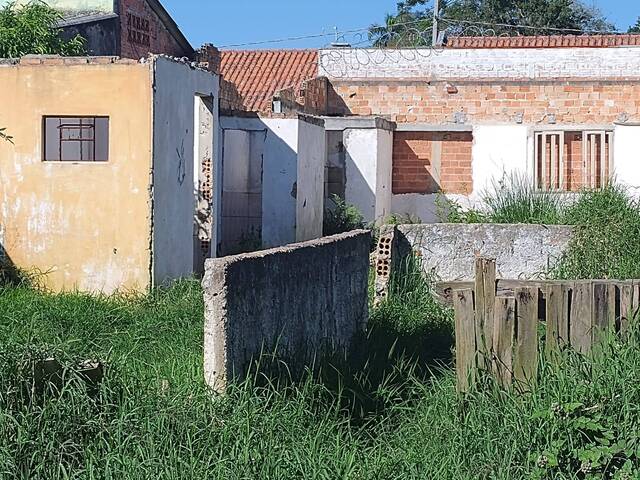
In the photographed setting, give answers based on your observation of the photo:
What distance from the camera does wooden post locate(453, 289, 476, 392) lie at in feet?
23.2

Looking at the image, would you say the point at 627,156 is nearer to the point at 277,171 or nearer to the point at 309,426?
the point at 277,171

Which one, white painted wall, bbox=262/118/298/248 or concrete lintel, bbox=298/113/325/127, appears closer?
white painted wall, bbox=262/118/298/248

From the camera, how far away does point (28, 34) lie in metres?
14.9

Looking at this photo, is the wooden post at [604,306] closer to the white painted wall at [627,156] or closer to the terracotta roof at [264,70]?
the white painted wall at [627,156]

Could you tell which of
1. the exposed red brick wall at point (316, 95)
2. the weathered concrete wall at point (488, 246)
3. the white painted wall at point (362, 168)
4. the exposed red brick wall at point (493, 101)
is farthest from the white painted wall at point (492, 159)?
the weathered concrete wall at point (488, 246)

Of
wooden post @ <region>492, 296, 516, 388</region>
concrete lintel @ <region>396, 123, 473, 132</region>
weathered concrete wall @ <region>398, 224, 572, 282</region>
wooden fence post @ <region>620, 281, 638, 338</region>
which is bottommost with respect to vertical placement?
wooden post @ <region>492, 296, 516, 388</region>

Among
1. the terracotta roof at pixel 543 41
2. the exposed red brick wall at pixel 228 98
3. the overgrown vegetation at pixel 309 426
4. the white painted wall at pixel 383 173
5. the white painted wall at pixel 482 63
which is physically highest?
the terracotta roof at pixel 543 41

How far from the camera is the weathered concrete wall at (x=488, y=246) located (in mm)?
12586

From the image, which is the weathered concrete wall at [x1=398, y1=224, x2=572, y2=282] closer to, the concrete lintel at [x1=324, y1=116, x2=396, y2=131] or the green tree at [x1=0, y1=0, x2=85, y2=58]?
the green tree at [x1=0, y1=0, x2=85, y2=58]

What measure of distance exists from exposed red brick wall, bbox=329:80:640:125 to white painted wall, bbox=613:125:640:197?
76 cm

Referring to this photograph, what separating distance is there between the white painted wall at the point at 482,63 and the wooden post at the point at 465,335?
15427 mm

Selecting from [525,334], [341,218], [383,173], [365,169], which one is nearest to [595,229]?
[525,334]

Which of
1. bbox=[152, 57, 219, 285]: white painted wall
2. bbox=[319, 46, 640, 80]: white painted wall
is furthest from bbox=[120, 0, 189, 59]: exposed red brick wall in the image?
bbox=[152, 57, 219, 285]: white painted wall

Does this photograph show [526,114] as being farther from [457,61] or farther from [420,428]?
[420,428]
